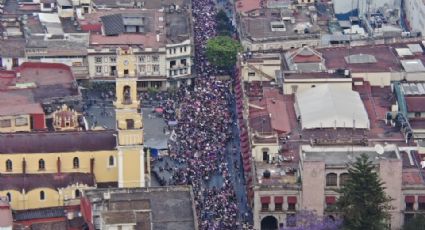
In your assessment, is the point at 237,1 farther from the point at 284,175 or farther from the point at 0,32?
the point at 284,175

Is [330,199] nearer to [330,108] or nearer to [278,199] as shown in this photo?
[278,199]

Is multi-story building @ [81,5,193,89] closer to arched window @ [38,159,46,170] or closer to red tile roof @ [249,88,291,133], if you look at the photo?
red tile roof @ [249,88,291,133]

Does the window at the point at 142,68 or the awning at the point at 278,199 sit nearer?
the awning at the point at 278,199

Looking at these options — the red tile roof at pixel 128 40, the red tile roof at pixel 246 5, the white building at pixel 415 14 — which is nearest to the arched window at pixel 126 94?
the red tile roof at pixel 128 40

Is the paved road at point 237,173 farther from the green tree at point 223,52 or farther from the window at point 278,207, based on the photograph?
the green tree at point 223,52

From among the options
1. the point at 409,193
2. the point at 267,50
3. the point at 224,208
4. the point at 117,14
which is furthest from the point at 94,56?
the point at 409,193

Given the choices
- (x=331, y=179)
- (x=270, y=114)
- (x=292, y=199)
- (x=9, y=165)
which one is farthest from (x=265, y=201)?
(x=9, y=165)

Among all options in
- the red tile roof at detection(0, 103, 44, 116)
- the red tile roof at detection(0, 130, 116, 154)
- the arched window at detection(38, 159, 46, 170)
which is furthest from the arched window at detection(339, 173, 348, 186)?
the red tile roof at detection(0, 103, 44, 116)
